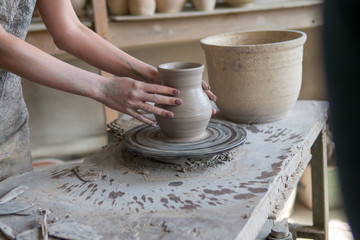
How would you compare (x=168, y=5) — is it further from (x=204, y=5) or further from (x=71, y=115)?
(x=71, y=115)

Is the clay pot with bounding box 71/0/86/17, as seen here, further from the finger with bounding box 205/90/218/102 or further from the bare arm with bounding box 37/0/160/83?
the finger with bounding box 205/90/218/102

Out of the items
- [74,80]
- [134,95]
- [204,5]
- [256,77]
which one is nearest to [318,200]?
[256,77]

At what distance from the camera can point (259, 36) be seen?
2182mm

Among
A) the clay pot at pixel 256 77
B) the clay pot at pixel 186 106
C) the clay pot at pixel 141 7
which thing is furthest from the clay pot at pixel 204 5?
the clay pot at pixel 186 106

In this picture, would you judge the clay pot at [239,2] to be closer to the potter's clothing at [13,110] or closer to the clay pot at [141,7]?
the clay pot at [141,7]

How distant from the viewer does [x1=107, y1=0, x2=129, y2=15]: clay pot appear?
3176mm

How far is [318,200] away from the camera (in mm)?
2297

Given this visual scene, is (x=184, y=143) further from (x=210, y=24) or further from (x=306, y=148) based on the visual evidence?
(x=210, y=24)

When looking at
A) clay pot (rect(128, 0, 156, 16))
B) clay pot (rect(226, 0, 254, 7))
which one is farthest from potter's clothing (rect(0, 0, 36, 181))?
clay pot (rect(226, 0, 254, 7))

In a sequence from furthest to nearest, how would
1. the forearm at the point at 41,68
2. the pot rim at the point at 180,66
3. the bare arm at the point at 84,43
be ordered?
the bare arm at the point at 84,43 → the pot rim at the point at 180,66 → the forearm at the point at 41,68

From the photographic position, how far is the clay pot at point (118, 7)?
3.18m

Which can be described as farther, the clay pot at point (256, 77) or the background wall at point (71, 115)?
the background wall at point (71, 115)

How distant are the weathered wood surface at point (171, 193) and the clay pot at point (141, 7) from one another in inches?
61.9

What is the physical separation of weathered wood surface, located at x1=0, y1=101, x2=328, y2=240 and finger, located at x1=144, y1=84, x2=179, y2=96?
0.24m
